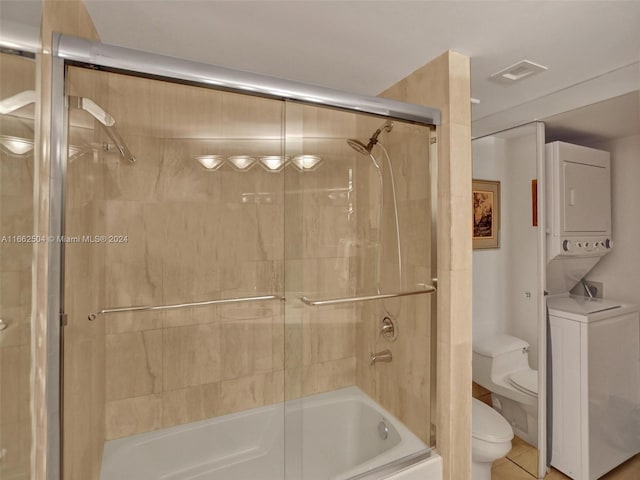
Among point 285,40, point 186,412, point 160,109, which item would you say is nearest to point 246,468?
point 186,412

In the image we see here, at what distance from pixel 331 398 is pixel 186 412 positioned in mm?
776

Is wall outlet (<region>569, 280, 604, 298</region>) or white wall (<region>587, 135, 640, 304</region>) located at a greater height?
white wall (<region>587, 135, 640, 304</region>)

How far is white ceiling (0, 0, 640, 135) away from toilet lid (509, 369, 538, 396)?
1.71 metres

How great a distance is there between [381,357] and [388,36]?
61.9 inches

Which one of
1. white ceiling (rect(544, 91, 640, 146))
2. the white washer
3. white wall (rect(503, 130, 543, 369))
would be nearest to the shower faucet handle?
white wall (rect(503, 130, 543, 369))

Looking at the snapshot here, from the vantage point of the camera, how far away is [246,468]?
1601 mm

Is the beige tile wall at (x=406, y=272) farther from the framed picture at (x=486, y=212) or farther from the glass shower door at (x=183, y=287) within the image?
the framed picture at (x=486, y=212)

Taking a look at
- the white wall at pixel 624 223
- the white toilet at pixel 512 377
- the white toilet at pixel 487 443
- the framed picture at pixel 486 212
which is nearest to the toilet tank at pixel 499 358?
the white toilet at pixel 512 377

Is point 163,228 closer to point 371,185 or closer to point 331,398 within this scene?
point 371,185

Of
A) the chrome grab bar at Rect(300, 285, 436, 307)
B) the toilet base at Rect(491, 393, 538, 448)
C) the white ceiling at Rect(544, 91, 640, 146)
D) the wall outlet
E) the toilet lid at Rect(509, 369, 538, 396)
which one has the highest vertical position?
the white ceiling at Rect(544, 91, 640, 146)

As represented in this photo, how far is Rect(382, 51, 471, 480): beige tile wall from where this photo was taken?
1.54 metres

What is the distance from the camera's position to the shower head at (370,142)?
1512 millimetres

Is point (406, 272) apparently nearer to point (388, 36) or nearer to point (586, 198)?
point (388, 36)

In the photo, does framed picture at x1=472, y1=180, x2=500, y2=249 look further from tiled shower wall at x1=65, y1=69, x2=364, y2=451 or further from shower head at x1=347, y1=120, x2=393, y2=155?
tiled shower wall at x1=65, y1=69, x2=364, y2=451
